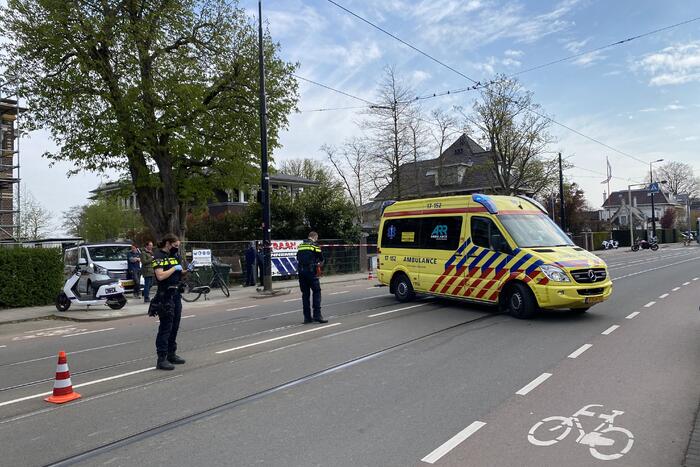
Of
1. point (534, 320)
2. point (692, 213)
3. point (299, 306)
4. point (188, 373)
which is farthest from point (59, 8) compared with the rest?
point (692, 213)

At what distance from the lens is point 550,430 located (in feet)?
15.0

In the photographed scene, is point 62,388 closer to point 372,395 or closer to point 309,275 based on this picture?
point 372,395

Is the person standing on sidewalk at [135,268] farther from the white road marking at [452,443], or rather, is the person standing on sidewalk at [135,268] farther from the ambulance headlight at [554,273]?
the white road marking at [452,443]

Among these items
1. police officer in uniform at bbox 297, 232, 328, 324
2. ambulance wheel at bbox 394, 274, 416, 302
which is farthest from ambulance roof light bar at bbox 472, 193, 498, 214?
police officer in uniform at bbox 297, 232, 328, 324

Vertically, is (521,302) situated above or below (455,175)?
below

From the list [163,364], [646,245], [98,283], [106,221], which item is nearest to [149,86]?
[98,283]

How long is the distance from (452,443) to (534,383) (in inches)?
82.1

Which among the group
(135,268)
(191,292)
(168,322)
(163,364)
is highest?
(135,268)

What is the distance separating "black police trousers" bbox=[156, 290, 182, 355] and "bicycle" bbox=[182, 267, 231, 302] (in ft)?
25.3

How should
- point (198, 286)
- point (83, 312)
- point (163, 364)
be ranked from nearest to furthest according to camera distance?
point (163, 364), point (83, 312), point (198, 286)

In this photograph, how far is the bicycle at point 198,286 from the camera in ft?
53.0

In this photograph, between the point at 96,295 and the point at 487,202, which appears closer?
the point at 487,202

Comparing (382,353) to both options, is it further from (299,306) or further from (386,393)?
(299,306)

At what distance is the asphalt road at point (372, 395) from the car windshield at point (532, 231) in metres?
1.55
